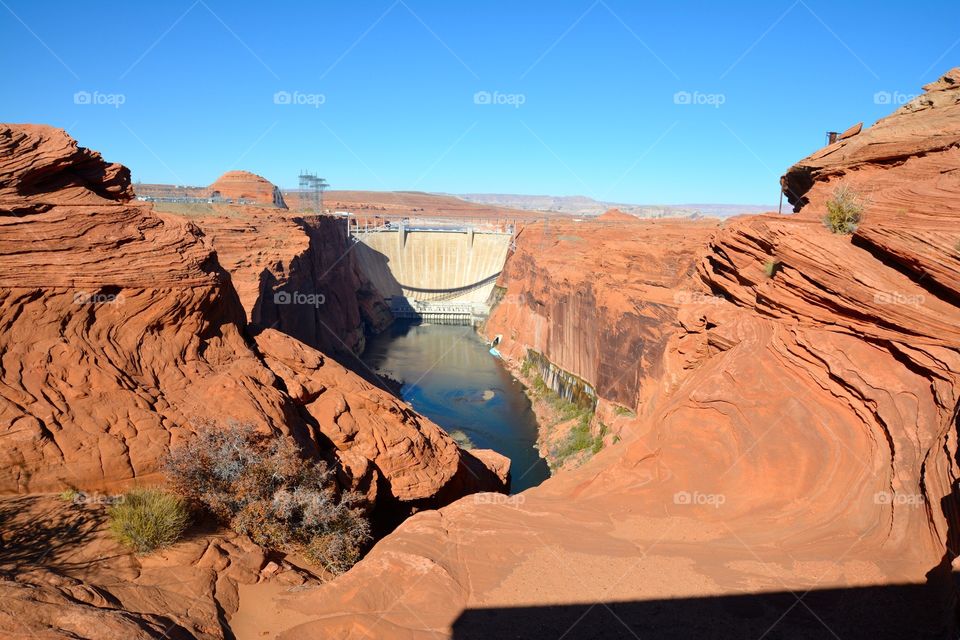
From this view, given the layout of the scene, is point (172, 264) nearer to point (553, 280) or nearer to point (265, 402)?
point (265, 402)

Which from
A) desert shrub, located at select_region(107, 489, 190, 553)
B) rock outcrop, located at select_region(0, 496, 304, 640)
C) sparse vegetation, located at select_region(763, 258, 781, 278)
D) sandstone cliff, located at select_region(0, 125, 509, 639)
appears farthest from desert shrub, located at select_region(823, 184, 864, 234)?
desert shrub, located at select_region(107, 489, 190, 553)

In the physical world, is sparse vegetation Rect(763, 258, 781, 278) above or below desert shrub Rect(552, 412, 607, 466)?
above

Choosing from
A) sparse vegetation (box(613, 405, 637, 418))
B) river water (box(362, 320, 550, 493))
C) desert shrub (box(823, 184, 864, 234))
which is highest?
desert shrub (box(823, 184, 864, 234))

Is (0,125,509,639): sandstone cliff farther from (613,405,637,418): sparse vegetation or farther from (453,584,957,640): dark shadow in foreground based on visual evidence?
(613,405,637,418): sparse vegetation

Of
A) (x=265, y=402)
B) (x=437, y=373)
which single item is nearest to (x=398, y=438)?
(x=265, y=402)

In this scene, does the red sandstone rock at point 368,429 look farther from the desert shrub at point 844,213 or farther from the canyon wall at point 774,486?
the desert shrub at point 844,213

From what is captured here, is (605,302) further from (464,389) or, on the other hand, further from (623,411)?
(464,389)
